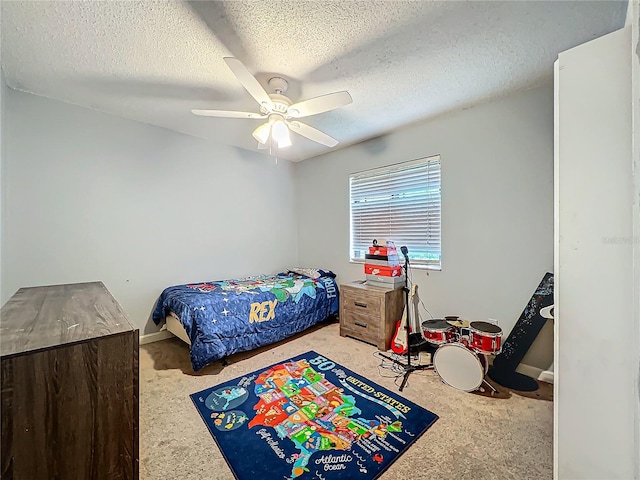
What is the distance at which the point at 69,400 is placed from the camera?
2.57ft

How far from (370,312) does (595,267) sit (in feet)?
6.79

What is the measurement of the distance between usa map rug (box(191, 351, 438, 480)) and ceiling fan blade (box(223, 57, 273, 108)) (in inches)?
84.8

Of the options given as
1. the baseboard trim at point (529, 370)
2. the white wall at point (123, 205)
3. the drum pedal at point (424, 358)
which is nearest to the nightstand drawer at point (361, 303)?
the drum pedal at point (424, 358)

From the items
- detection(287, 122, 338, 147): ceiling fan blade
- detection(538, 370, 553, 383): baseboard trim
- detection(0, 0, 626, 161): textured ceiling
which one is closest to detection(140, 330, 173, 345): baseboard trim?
detection(0, 0, 626, 161): textured ceiling

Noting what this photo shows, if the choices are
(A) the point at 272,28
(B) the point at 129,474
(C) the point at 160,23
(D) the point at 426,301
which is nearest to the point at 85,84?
(C) the point at 160,23

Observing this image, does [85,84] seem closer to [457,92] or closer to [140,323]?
[140,323]

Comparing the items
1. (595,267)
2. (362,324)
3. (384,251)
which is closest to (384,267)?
(384,251)

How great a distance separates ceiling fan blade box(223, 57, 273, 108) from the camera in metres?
1.45

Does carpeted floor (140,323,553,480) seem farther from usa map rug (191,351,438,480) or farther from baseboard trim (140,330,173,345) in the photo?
baseboard trim (140,330,173,345)

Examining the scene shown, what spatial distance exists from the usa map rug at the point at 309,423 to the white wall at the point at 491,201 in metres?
1.30

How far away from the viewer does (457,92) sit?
2.27 m

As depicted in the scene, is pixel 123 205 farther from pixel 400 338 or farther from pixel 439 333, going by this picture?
pixel 439 333

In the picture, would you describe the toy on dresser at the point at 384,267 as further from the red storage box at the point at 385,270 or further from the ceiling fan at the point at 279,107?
the ceiling fan at the point at 279,107

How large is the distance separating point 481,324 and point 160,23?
3.05 m
